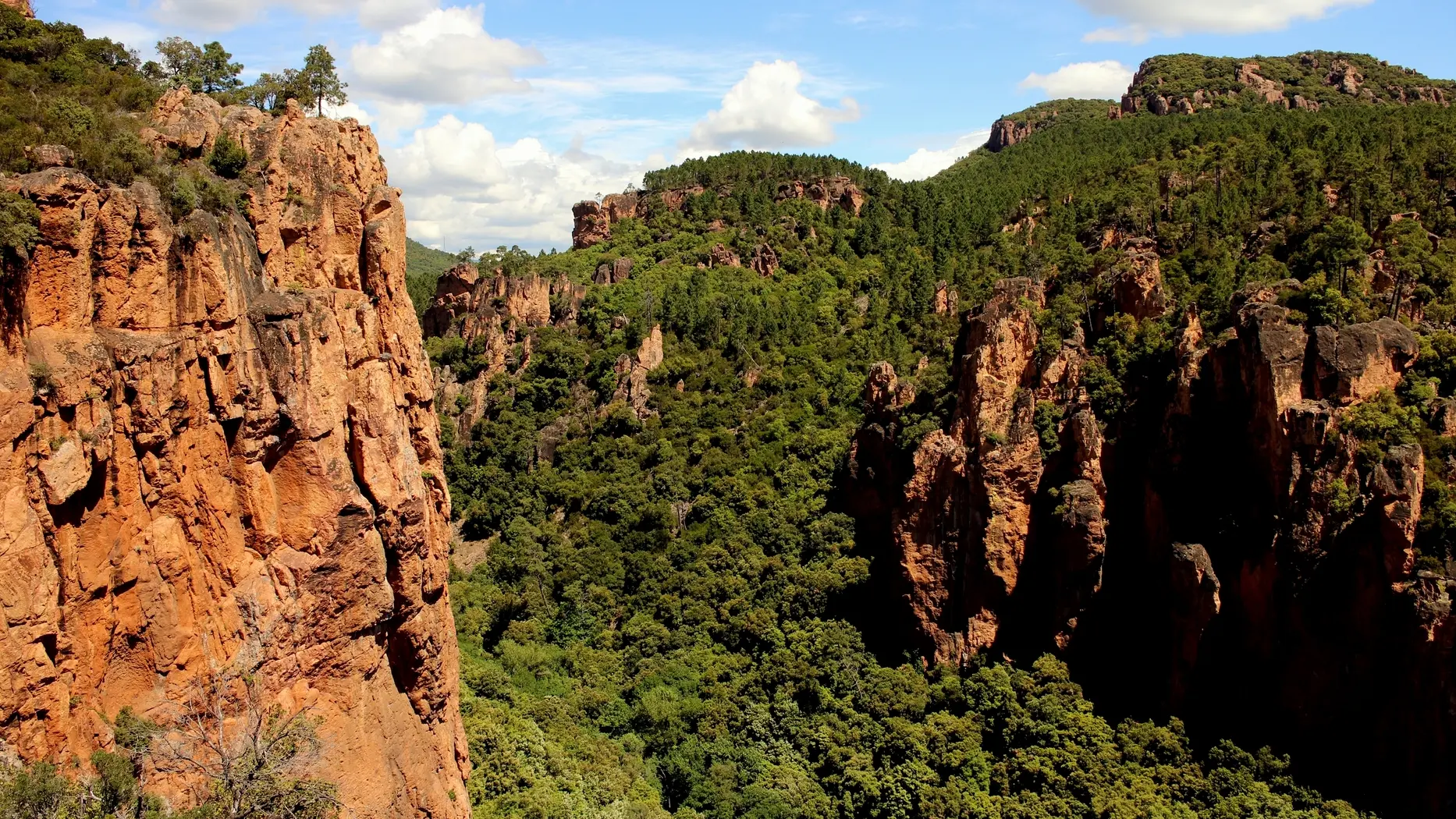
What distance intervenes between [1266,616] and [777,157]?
95.4 m

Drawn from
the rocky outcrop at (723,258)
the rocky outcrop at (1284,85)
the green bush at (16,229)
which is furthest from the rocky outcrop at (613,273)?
the green bush at (16,229)

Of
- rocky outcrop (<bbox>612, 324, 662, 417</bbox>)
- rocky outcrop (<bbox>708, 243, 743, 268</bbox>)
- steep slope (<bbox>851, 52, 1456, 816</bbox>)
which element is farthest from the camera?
rocky outcrop (<bbox>708, 243, 743, 268</bbox>)

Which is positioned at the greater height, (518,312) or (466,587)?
(518,312)

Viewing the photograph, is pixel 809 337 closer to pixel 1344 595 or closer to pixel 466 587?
pixel 466 587

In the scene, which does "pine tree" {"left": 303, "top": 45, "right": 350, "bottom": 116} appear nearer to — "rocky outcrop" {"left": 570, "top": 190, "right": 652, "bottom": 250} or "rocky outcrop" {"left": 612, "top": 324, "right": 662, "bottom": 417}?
"rocky outcrop" {"left": 612, "top": 324, "right": 662, "bottom": 417}

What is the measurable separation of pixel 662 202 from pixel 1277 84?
76.7m

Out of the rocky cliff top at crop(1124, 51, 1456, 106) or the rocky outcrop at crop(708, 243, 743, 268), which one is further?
the rocky cliff top at crop(1124, 51, 1456, 106)

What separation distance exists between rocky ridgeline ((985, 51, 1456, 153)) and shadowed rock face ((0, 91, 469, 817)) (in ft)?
384

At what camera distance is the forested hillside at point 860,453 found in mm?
43750

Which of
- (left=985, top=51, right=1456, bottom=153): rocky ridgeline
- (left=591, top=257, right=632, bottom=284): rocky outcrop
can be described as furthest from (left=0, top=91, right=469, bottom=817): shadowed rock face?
(left=985, top=51, right=1456, bottom=153): rocky ridgeline

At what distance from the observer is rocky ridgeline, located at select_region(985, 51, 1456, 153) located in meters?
116

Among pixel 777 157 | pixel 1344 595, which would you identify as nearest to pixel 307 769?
pixel 1344 595

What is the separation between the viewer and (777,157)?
5030 inches

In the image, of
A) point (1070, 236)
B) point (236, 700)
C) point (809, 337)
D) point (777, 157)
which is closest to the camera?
point (236, 700)
